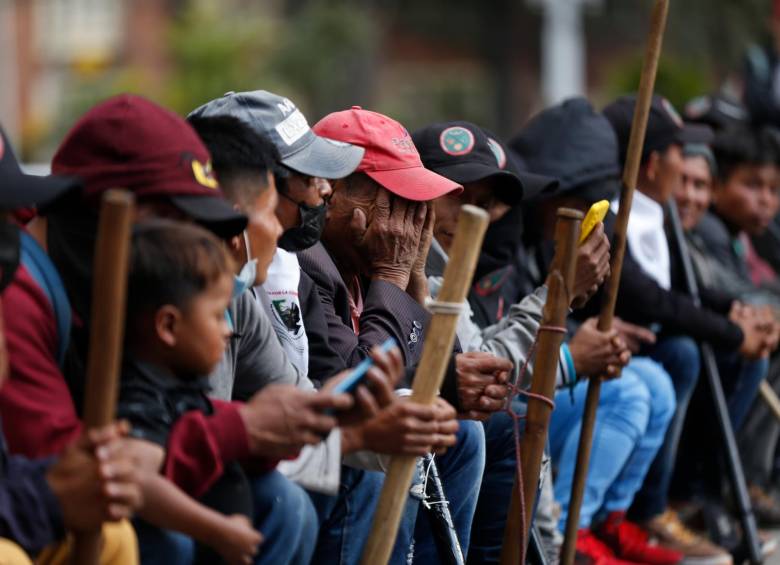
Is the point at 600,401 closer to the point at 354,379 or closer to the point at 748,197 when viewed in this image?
the point at 748,197

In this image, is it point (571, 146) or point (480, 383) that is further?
point (571, 146)

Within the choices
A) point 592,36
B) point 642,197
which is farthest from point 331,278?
point 592,36

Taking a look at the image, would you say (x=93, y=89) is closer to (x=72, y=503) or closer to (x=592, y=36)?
(x=592, y=36)

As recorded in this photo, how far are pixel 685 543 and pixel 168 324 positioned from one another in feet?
11.8

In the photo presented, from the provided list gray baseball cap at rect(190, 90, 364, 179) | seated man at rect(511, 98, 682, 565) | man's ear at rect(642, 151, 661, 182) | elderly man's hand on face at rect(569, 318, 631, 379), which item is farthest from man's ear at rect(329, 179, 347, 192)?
man's ear at rect(642, 151, 661, 182)

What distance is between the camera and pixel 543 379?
13.1ft

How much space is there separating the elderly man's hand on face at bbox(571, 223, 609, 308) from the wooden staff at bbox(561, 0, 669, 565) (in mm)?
306

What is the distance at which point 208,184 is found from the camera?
3.21 m

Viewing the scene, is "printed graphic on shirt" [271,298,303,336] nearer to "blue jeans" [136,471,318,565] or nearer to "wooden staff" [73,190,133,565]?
"blue jeans" [136,471,318,565]

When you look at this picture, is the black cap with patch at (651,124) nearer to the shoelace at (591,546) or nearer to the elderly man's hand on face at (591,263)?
the shoelace at (591,546)

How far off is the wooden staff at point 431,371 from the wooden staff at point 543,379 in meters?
0.68

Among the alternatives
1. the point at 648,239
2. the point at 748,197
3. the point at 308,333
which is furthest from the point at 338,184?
the point at 748,197

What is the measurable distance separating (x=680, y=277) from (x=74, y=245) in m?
3.78

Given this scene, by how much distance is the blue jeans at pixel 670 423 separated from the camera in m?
6.00
